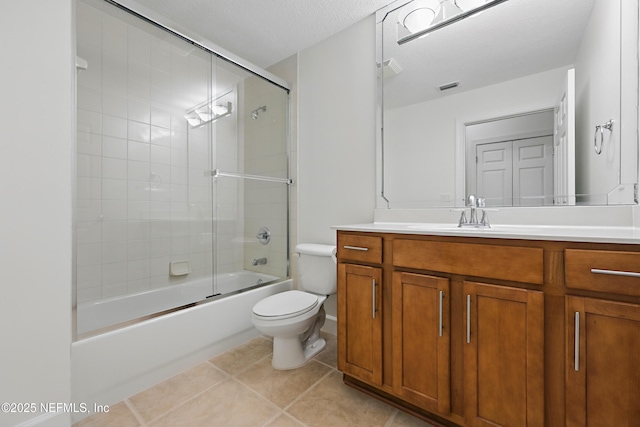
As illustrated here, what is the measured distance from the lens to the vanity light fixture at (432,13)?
159cm

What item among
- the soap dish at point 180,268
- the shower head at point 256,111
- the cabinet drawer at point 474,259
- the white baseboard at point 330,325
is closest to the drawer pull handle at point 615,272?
the cabinet drawer at point 474,259

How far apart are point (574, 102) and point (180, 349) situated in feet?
8.12

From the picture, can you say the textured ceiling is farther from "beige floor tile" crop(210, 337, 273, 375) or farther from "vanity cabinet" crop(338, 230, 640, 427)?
"beige floor tile" crop(210, 337, 273, 375)

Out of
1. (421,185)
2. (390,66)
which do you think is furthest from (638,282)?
(390,66)

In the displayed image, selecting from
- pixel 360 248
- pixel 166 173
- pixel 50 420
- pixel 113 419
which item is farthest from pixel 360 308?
pixel 166 173

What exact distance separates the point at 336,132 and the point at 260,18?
95 centimetres

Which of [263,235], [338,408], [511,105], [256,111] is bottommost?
[338,408]

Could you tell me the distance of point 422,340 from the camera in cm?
117

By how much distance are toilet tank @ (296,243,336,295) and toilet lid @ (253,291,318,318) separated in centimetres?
11

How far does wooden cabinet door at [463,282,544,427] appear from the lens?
95 cm

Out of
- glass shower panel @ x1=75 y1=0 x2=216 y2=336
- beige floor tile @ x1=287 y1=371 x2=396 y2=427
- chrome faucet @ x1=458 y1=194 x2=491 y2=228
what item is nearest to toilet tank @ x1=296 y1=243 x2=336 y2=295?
beige floor tile @ x1=287 y1=371 x2=396 y2=427

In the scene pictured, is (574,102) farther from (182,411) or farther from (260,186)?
(182,411)

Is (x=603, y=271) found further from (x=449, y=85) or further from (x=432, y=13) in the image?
(x=432, y=13)

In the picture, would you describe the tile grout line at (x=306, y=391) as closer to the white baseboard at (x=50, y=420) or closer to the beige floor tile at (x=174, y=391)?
the beige floor tile at (x=174, y=391)
